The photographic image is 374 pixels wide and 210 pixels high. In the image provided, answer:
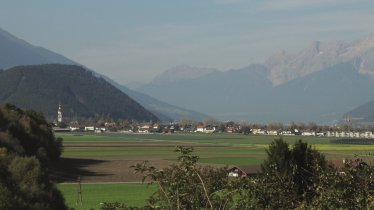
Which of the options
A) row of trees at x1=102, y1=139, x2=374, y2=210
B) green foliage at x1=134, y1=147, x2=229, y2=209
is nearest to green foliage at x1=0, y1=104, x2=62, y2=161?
row of trees at x1=102, y1=139, x2=374, y2=210

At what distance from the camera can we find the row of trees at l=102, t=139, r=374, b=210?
10.1 meters

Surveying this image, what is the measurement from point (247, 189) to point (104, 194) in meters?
34.3

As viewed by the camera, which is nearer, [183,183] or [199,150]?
[183,183]

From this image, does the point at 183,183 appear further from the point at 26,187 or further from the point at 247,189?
the point at 26,187

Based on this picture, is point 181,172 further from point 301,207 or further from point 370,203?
point 370,203

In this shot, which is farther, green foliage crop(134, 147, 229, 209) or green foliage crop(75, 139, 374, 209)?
green foliage crop(75, 139, 374, 209)

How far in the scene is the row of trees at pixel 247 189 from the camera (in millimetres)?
10078

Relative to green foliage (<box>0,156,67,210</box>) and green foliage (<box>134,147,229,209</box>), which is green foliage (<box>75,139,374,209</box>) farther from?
green foliage (<box>0,156,67,210</box>)

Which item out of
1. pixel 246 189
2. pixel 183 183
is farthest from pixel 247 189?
pixel 183 183

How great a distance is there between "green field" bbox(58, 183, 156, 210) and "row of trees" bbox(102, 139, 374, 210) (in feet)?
79.6

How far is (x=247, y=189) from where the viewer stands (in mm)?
11547

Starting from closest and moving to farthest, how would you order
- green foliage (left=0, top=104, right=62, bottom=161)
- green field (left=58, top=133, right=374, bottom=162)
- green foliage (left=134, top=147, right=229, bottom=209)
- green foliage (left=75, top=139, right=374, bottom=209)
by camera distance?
green foliage (left=134, top=147, right=229, bottom=209), green foliage (left=75, top=139, right=374, bottom=209), green foliage (left=0, top=104, right=62, bottom=161), green field (left=58, top=133, right=374, bottom=162)

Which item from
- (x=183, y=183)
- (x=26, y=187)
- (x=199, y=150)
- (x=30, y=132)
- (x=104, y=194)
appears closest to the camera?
(x=183, y=183)

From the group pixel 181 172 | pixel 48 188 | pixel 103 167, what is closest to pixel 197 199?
pixel 181 172
